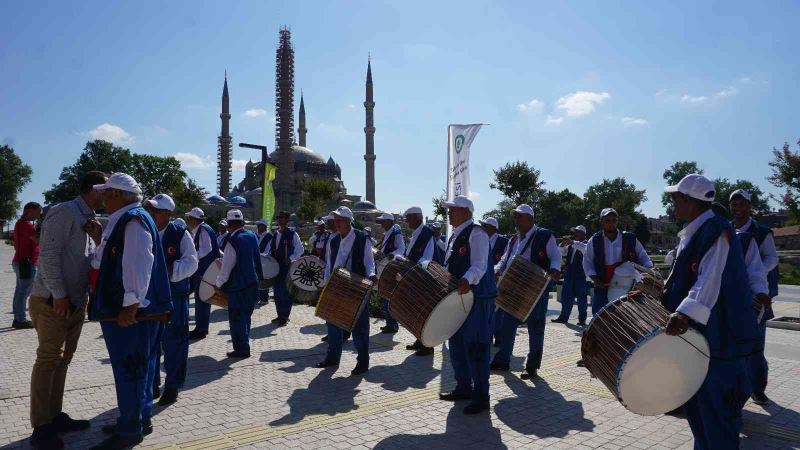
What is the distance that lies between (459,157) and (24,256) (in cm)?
854

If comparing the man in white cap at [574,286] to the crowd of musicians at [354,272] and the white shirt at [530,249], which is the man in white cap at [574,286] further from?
the crowd of musicians at [354,272]

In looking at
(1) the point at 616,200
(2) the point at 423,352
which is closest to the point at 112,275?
(2) the point at 423,352

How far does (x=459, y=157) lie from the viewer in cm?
1213

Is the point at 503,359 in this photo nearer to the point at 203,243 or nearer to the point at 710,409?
the point at 710,409

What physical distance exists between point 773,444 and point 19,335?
1075cm

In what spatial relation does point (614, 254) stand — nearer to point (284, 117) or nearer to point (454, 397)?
point (454, 397)

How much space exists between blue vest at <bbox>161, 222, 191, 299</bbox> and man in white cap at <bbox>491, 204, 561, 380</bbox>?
393cm

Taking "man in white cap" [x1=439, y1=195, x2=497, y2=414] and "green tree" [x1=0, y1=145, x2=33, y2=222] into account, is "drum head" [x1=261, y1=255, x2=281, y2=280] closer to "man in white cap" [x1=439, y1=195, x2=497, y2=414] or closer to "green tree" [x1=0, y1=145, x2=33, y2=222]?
"man in white cap" [x1=439, y1=195, x2=497, y2=414]

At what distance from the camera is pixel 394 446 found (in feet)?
15.2

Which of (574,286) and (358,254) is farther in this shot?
(574,286)

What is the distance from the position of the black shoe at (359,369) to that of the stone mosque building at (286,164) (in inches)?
2650

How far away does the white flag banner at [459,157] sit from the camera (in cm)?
1207

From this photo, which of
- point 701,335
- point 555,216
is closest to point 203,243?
point 701,335

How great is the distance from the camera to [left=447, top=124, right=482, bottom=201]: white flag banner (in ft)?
39.6
